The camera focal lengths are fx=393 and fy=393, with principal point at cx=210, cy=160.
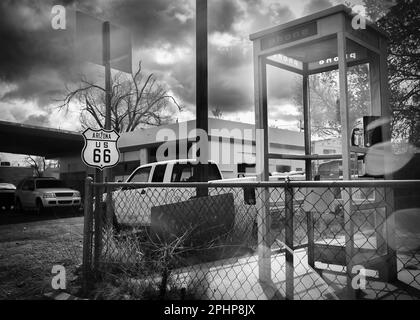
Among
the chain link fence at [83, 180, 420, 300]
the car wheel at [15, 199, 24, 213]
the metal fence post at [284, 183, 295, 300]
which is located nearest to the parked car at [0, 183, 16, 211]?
the car wheel at [15, 199, 24, 213]

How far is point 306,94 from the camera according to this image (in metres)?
6.45

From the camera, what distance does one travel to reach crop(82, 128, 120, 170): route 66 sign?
550 cm

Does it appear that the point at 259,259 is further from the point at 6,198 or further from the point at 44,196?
the point at 6,198

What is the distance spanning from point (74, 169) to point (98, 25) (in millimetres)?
31651

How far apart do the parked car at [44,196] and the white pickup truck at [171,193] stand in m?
→ 9.29

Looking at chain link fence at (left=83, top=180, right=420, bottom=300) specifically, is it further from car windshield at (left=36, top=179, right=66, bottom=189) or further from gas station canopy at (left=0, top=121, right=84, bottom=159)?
gas station canopy at (left=0, top=121, right=84, bottom=159)

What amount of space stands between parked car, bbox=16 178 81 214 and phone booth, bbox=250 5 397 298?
14892 mm

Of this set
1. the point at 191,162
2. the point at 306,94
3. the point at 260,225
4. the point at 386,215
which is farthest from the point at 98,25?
the point at 386,215

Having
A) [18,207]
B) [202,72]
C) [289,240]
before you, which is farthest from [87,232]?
[18,207]

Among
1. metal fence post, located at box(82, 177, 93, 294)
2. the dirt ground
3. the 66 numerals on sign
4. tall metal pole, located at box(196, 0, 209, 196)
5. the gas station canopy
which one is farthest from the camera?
the gas station canopy

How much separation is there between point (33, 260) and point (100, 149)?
257cm

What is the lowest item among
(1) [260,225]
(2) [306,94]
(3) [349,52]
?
(1) [260,225]
